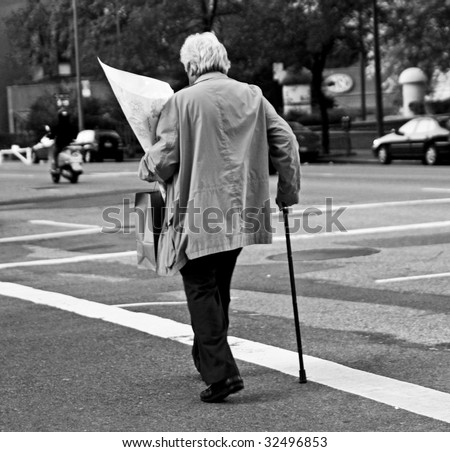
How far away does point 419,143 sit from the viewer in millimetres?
36438

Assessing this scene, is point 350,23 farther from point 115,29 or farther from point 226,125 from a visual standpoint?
point 226,125

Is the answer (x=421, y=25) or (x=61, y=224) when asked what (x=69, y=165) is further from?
(x=421, y=25)

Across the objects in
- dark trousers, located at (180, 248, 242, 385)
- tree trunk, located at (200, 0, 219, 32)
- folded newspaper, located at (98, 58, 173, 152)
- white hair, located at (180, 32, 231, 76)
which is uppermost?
tree trunk, located at (200, 0, 219, 32)

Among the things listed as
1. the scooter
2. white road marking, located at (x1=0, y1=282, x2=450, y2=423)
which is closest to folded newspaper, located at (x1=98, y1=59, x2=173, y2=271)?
white road marking, located at (x1=0, y1=282, x2=450, y2=423)

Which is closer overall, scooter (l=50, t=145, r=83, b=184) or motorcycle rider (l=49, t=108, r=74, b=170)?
motorcycle rider (l=49, t=108, r=74, b=170)

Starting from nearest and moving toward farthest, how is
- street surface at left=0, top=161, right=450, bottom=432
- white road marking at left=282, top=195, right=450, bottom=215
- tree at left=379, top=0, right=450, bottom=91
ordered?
street surface at left=0, top=161, right=450, bottom=432, white road marking at left=282, top=195, right=450, bottom=215, tree at left=379, top=0, right=450, bottom=91

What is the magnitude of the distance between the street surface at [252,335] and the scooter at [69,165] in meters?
13.0

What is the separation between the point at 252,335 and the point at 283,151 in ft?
6.81

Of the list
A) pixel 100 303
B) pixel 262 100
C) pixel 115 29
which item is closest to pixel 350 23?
pixel 115 29

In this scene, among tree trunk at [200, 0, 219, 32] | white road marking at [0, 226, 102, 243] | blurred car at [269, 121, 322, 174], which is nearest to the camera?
white road marking at [0, 226, 102, 243]

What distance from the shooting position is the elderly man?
6.33m

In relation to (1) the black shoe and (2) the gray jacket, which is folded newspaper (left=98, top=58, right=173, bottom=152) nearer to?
(2) the gray jacket

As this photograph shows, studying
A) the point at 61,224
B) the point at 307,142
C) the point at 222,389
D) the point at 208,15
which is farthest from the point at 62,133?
the point at 222,389

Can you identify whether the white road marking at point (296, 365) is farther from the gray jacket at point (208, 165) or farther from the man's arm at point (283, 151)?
the man's arm at point (283, 151)
